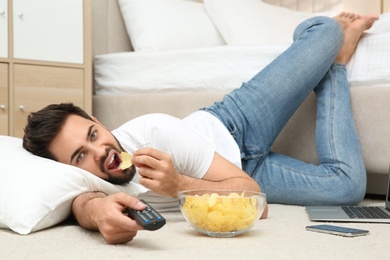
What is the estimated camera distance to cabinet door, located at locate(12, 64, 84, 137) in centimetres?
233

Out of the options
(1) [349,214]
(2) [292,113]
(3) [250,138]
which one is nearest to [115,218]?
(1) [349,214]

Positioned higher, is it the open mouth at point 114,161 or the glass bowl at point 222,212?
the open mouth at point 114,161

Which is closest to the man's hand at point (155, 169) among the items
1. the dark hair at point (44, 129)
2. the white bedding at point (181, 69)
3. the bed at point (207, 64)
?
the dark hair at point (44, 129)

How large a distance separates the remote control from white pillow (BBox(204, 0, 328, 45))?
168 cm

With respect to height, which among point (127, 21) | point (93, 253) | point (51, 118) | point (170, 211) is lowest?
point (170, 211)

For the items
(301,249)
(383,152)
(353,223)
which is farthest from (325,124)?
(301,249)

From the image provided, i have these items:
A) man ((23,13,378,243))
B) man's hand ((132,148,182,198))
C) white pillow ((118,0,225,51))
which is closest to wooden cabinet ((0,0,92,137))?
white pillow ((118,0,225,51))

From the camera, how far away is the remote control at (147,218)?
999mm

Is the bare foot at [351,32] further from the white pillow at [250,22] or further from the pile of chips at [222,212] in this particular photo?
the pile of chips at [222,212]

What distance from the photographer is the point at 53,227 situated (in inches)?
51.5

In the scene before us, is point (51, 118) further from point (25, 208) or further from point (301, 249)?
point (301, 249)

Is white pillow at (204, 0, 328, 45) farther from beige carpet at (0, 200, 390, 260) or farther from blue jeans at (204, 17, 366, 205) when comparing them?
beige carpet at (0, 200, 390, 260)

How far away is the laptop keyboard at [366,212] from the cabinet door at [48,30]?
4.61ft

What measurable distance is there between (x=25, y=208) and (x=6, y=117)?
1162mm
